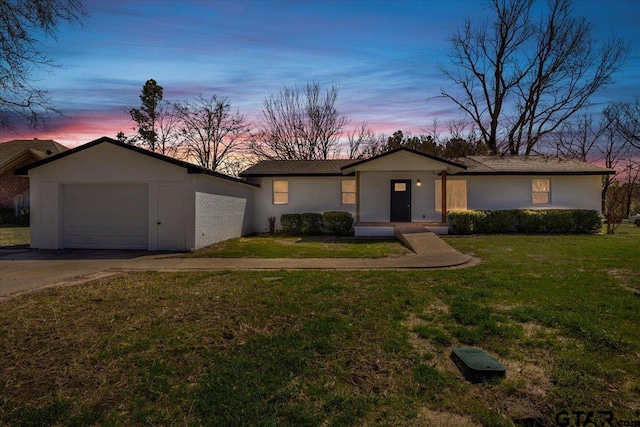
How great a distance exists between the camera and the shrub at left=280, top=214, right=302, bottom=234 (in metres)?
18.0

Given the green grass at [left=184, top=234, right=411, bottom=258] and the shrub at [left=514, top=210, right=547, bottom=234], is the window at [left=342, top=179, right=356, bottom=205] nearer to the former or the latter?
the green grass at [left=184, top=234, right=411, bottom=258]

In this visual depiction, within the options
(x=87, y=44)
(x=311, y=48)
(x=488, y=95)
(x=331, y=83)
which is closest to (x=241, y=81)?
(x=311, y=48)

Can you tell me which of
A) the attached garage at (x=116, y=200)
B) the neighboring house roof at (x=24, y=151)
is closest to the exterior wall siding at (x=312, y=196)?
the attached garage at (x=116, y=200)

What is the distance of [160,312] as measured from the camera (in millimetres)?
5270

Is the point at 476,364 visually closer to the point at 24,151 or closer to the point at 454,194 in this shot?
the point at 454,194

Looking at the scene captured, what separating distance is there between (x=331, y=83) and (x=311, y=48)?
21148 millimetres

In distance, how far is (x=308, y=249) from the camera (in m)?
12.3

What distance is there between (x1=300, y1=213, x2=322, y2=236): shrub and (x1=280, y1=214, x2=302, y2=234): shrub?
6.3 inches

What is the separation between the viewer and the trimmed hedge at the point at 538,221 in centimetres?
1672

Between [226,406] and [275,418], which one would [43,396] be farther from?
[275,418]

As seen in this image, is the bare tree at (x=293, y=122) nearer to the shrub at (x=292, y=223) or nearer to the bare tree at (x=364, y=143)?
the bare tree at (x=364, y=143)

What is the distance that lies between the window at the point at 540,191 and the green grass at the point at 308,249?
910cm

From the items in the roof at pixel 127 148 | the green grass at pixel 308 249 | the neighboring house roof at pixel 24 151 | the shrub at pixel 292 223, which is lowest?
the green grass at pixel 308 249

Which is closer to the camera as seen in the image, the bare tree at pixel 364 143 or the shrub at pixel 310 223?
the shrub at pixel 310 223
